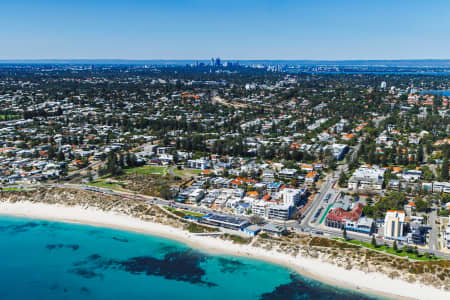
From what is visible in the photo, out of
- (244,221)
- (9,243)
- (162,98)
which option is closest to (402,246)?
(244,221)

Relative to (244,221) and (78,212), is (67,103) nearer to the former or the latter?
(78,212)

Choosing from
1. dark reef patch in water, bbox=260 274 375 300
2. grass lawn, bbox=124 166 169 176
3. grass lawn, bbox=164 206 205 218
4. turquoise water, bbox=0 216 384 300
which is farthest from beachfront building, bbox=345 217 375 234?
grass lawn, bbox=124 166 169 176

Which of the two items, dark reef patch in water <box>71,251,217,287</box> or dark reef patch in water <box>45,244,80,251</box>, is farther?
dark reef patch in water <box>45,244,80,251</box>

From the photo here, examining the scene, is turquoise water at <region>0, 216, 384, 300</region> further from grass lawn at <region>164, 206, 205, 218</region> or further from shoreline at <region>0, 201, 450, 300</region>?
grass lawn at <region>164, 206, 205, 218</region>

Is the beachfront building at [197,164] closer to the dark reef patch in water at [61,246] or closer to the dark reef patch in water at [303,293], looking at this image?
the dark reef patch in water at [61,246]

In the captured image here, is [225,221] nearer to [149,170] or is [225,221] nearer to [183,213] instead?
[183,213]

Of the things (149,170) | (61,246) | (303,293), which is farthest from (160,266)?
(149,170)

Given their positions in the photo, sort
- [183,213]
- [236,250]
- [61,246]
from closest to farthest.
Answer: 1. [236,250]
2. [61,246]
3. [183,213]
